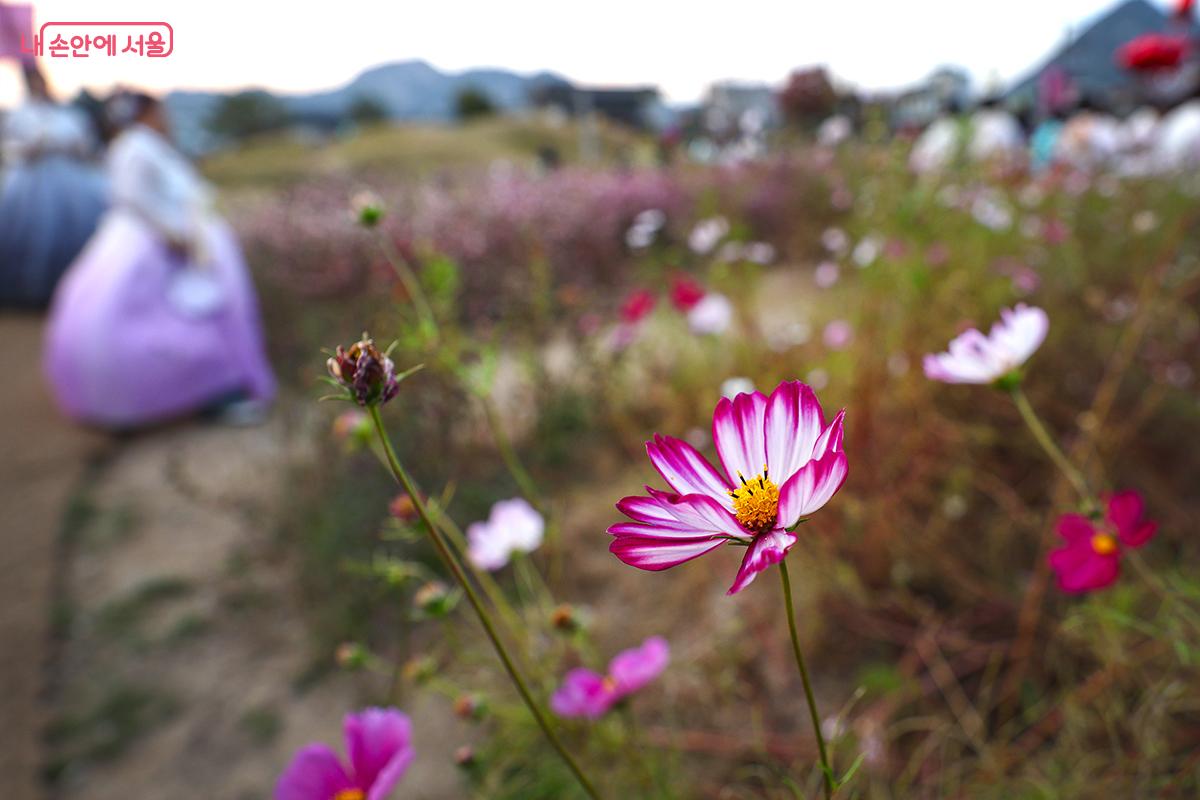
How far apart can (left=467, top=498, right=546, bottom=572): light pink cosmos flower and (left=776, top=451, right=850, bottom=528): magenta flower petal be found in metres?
0.47

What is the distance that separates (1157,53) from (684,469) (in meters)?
2.00

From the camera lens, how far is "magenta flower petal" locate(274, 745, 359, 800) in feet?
1.39

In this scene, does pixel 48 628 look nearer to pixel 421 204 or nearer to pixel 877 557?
pixel 877 557

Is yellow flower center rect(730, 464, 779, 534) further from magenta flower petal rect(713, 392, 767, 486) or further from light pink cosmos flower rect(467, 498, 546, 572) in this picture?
light pink cosmos flower rect(467, 498, 546, 572)

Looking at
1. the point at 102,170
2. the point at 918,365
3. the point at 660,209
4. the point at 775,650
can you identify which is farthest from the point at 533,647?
the point at 102,170

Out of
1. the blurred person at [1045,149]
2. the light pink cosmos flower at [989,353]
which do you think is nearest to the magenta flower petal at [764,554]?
the light pink cosmos flower at [989,353]

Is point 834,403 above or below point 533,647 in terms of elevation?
above

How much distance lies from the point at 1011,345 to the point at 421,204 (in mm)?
3943

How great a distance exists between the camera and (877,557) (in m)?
1.12

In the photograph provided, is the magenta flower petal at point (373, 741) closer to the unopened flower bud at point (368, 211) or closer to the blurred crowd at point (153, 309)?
the unopened flower bud at point (368, 211)

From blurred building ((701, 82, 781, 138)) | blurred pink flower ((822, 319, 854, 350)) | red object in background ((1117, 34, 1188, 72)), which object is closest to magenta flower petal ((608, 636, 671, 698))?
blurred pink flower ((822, 319, 854, 350))

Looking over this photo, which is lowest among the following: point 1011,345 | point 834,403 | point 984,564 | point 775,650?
point 775,650

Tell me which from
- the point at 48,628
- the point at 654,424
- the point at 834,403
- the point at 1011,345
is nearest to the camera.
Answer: the point at 1011,345

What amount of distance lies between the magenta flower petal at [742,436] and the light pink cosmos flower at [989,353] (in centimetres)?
20
